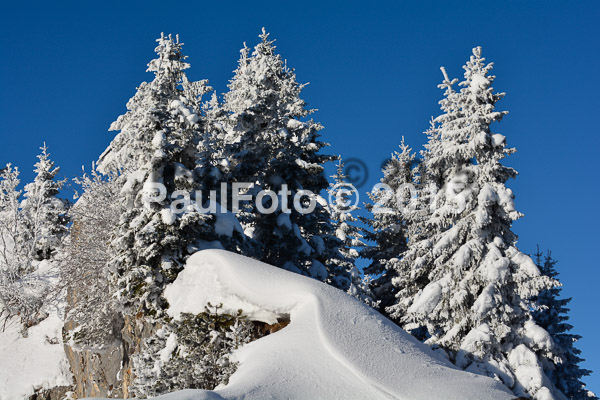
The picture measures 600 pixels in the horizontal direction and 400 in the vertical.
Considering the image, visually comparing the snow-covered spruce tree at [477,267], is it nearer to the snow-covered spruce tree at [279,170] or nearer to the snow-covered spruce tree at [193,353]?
the snow-covered spruce tree at [279,170]

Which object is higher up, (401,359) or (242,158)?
(242,158)

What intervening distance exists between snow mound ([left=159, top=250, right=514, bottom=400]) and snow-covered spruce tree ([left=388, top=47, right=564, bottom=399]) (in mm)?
6872

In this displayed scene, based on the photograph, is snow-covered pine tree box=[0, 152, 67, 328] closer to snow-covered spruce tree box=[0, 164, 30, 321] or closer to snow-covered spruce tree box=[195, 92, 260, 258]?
snow-covered spruce tree box=[0, 164, 30, 321]

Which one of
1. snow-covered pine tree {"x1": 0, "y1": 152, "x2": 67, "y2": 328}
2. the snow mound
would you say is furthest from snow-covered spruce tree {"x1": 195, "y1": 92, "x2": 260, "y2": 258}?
snow-covered pine tree {"x1": 0, "y1": 152, "x2": 67, "y2": 328}

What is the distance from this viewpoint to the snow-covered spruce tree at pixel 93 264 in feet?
57.6

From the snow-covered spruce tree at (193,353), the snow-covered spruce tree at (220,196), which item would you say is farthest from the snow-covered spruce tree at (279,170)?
the snow-covered spruce tree at (193,353)

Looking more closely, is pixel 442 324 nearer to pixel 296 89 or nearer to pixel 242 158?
pixel 242 158

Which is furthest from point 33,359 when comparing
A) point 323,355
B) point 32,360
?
point 323,355

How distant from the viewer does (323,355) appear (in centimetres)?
892

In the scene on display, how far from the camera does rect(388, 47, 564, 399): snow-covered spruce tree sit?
16.4 metres

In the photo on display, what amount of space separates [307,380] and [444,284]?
36.2ft

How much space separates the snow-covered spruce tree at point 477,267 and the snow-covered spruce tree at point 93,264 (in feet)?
32.0

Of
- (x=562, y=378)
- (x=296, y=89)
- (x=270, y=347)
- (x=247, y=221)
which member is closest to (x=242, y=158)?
(x=247, y=221)

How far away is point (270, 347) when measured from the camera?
9500 mm
